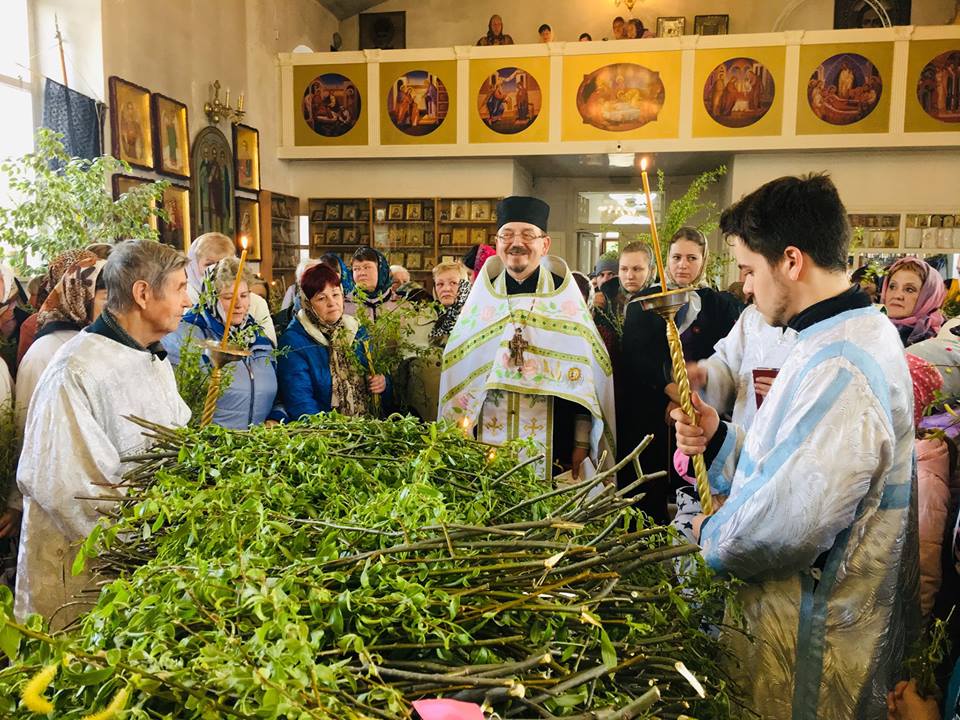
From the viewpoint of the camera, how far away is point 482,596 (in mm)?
1007

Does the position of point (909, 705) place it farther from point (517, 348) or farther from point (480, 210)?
point (480, 210)

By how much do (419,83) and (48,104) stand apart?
633 cm

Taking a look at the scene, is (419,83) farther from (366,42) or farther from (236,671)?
(236,671)

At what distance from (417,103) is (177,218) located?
4868mm

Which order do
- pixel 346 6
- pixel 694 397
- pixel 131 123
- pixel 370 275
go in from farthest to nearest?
1. pixel 346 6
2. pixel 131 123
3. pixel 370 275
4. pixel 694 397

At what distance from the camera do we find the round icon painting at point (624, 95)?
480 inches

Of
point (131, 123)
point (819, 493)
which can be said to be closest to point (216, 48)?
point (131, 123)

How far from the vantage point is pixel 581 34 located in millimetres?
14203

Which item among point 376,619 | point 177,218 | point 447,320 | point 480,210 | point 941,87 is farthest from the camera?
point 480,210

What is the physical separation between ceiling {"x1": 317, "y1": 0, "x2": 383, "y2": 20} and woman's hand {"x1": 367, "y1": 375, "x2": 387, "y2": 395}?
12508 mm

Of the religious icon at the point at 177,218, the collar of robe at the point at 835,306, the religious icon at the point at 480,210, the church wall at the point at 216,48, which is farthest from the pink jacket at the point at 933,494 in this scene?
the religious icon at the point at 480,210

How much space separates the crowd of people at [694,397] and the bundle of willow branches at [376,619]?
0.21 metres

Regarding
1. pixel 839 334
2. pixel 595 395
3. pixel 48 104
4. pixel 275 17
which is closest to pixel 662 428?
pixel 595 395

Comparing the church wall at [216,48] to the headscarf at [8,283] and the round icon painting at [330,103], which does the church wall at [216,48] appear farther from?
the headscarf at [8,283]
